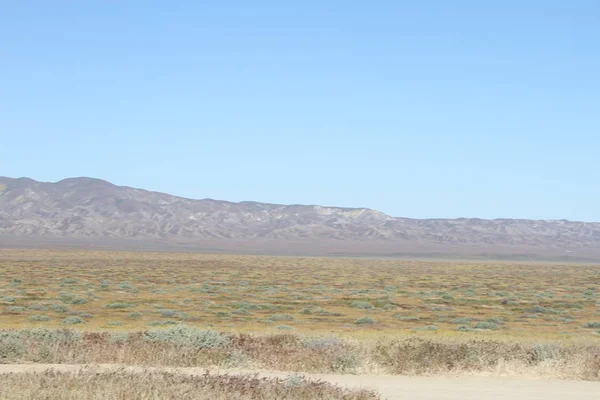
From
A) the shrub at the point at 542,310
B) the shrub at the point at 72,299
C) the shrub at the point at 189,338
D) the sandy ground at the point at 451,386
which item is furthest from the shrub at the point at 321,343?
the shrub at the point at 542,310

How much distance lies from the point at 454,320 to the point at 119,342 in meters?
19.8

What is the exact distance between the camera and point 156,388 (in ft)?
35.2

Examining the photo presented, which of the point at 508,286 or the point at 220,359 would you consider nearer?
the point at 220,359

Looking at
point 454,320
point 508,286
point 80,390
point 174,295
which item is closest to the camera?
point 80,390

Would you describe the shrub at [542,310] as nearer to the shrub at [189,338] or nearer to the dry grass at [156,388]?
the shrub at [189,338]

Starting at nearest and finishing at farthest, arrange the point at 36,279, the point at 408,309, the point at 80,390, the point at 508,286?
the point at 80,390, the point at 408,309, the point at 36,279, the point at 508,286

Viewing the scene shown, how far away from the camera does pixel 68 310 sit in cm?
3506

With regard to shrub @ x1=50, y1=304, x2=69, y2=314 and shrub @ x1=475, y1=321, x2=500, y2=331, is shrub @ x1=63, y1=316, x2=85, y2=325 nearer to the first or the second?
shrub @ x1=50, y1=304, x2=69, y2=314

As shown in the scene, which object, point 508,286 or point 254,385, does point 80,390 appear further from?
point 508,286

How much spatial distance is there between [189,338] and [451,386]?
604 centimetres

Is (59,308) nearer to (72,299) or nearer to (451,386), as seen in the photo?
(72,299)

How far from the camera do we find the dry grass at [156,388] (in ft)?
33.6

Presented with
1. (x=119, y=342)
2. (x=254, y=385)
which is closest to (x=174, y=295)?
(x=119, y=342)

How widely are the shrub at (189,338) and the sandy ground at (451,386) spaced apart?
1.91 m
